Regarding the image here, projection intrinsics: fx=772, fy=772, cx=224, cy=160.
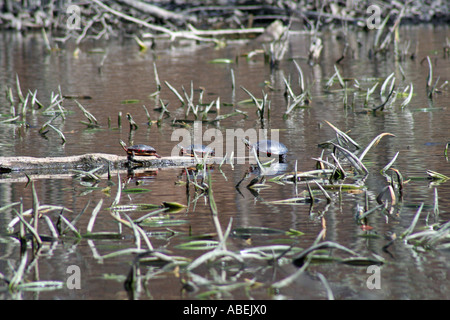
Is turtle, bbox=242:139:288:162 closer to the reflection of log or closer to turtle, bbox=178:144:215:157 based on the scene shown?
turtle, bbox=178:144:215:157

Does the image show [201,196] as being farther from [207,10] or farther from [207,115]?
[207,10]

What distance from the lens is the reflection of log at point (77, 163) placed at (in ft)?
16.8

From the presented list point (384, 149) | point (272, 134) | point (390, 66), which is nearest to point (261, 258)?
point (384, 149)

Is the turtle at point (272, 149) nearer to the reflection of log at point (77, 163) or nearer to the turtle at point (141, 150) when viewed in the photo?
the reflection of log at point (77, 163)

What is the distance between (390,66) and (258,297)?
952 cm

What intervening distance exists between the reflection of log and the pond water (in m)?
0.14

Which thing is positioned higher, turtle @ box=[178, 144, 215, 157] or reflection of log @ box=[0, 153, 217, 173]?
turtle @ box=[178, 144, 215, 157]

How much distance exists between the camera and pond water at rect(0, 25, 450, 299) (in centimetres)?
297

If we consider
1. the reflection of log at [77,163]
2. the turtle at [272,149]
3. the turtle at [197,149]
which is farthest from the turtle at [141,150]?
the turtle at [272,149]

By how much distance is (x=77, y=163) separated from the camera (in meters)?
5.19

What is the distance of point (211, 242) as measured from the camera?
11.0ft

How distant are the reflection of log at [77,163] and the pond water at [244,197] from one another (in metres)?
0.14

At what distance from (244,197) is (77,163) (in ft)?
4.61

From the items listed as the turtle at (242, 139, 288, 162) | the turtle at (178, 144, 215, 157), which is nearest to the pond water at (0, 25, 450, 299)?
the turtle at (242, 139, 288, 162)
